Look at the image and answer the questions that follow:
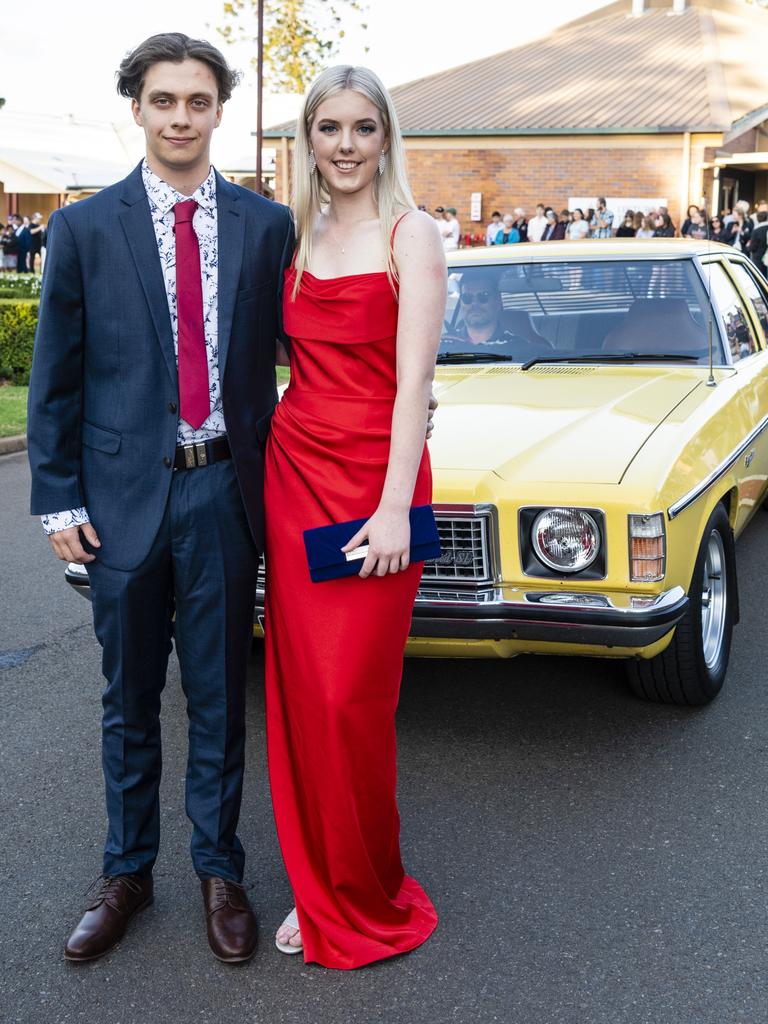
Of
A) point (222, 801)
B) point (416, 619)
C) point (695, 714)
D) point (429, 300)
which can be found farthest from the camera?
point (695, 714)

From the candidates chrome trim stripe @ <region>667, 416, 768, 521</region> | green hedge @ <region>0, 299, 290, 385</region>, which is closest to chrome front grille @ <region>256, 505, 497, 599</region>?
chrome trim stripe @ <region>667, 416, 768, 521</region>

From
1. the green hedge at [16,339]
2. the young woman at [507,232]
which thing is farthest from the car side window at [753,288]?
the young woman at [507,232]

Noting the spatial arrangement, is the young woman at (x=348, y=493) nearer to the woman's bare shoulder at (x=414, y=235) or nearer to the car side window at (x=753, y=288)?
the woman's bare shoulder at (x=414, y=235)

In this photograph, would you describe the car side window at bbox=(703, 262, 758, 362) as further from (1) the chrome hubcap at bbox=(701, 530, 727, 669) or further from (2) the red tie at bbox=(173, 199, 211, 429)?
(2) the red tie at bbox=(173, 199, 211, 429)

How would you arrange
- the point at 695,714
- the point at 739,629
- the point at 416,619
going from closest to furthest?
the point at 416,619 → the point at 695,714 → the point at 739,629

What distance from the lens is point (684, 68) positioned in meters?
29.2

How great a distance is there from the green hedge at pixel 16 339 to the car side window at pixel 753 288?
9.15 meters

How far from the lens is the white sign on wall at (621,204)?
26312 millimetres

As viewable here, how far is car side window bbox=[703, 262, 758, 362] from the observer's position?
17.5ft

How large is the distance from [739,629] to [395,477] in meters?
3.00

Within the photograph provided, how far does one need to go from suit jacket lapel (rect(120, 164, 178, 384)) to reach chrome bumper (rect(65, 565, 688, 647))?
118 cm

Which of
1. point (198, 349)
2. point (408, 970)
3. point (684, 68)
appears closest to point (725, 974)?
point (408, 970)

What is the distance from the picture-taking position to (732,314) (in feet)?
18.2

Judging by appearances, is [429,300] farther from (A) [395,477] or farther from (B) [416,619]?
(B) [416,619]
